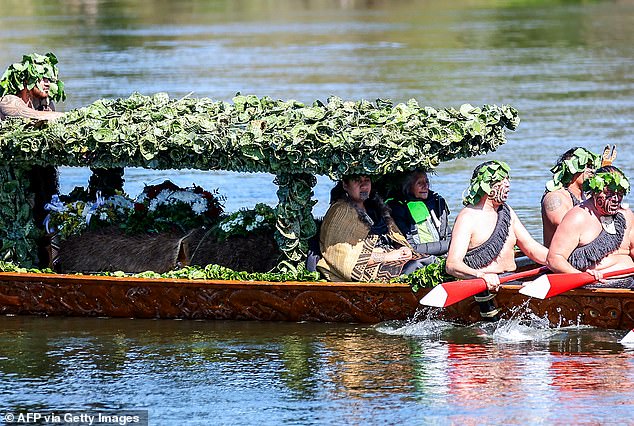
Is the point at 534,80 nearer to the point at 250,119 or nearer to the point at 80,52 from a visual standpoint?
the point at 80,52

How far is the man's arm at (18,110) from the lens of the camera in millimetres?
14633

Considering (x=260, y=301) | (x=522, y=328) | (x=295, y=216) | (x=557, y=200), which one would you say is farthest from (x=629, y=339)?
(x=260, y=301)

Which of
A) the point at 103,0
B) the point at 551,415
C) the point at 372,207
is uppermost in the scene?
the point at 103,0

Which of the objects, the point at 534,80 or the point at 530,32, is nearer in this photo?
the point at 534,80

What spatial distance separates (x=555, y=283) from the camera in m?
13.1

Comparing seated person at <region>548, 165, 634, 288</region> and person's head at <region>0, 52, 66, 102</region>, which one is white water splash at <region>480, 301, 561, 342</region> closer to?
seated person at <region>548, 165, 634, 288</region>

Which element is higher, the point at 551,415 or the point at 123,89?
the point at 123,89

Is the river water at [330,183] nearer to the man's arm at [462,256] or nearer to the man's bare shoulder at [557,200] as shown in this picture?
the man's arm at [462,256]

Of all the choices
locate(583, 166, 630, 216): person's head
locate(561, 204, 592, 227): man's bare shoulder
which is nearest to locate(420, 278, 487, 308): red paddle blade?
locate(561, 204, 592, 227): man's bare shoulder

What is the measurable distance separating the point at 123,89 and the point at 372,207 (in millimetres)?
19498

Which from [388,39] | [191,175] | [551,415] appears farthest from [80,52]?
[551,415]

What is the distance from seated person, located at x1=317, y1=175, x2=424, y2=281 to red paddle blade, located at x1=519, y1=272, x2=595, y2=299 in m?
1.28

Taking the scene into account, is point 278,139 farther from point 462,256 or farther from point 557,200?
point 557,200

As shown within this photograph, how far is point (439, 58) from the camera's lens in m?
38.8
